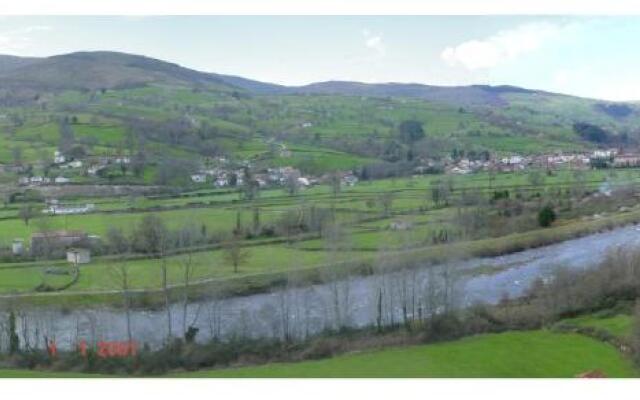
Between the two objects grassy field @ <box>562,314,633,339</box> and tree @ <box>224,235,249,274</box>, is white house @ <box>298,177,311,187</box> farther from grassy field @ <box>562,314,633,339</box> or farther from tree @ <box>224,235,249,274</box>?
grassy field @ <box>562,314,633,339</box>

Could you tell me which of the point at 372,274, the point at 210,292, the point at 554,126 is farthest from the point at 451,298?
the point at 554,126

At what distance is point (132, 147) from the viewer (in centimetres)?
2906

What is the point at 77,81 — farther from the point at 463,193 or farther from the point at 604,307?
the point at 604,307

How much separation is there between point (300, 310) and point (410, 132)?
89.0 feet

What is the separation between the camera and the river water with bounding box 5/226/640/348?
1066cm

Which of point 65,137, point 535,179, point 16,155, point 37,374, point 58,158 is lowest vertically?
point 37,374

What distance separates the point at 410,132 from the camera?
3778 cm

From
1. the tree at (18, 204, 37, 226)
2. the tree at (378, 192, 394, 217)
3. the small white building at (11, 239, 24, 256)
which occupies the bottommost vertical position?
the small white building at (11, 239, 24, 256)

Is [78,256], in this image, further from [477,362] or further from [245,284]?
[477,362]

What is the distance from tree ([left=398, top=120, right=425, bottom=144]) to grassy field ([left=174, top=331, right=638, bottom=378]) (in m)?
27.4

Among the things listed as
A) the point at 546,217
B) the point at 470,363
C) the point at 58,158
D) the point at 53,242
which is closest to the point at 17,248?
the point at 53,242

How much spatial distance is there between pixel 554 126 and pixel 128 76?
97.3 ft

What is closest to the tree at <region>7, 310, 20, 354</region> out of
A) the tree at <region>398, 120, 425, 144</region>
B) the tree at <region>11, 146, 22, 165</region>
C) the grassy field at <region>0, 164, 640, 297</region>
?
the grassy field at <region>0, 164, 640, 297</region>

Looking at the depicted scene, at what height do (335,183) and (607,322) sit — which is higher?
(335,183)
